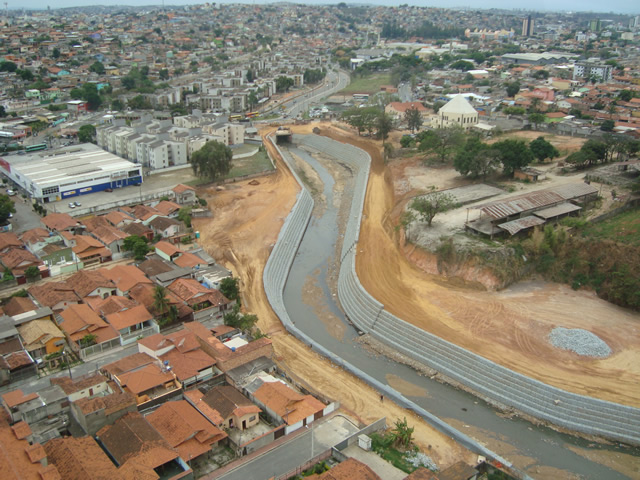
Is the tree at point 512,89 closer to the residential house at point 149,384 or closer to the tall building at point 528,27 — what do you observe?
the residential house at point 149,384

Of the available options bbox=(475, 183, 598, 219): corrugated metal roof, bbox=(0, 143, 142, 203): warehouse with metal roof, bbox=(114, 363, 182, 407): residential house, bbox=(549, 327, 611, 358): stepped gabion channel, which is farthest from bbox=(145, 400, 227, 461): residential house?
bbox=(0, 143, 142, 203): warehouse with metal roof

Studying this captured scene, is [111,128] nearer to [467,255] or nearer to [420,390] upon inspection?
[467,255]

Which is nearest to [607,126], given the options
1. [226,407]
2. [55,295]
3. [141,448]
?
[226,407]

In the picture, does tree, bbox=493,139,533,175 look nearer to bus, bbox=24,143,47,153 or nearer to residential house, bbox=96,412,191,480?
residential house, bbox=96,412,191,480

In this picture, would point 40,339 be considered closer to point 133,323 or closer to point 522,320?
point 133,323

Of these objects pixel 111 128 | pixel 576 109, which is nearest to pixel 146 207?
pixel 111 128

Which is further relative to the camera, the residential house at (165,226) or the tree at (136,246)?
the residential house at (165,226)

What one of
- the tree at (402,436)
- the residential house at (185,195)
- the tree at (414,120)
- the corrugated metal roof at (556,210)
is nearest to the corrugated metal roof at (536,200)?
the corrugated metal roof at (556,210)
